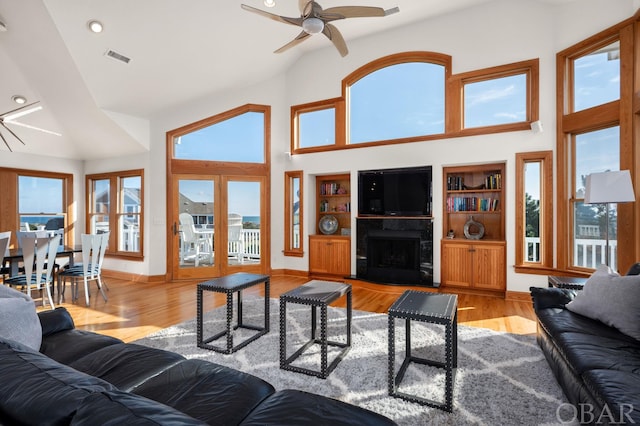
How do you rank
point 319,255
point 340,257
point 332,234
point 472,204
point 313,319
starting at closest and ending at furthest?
1. point 313,319
2. point 472,204
3. point 340,257
4. point 319,255
5. point 332,234

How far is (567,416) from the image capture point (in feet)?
6.05

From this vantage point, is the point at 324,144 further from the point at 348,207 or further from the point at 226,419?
the point at 226,419

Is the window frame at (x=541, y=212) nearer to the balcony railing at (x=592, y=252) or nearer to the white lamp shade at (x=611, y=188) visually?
the balcony railing at (x=592, y=252)

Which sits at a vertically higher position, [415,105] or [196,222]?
[415,105]

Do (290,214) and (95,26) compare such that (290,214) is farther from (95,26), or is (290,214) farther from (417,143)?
(95,26)

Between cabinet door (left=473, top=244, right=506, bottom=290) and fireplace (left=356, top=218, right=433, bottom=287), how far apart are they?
65 centimetres

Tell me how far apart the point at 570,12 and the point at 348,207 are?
4157mm

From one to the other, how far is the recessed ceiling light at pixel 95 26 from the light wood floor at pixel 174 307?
352 centimetres

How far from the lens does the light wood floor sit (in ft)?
11.2

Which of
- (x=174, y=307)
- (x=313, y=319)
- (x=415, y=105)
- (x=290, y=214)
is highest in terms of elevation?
(x=415, y=105)

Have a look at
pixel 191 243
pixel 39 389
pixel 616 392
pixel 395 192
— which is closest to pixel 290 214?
pixel 191 243

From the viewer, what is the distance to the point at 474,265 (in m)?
4.69

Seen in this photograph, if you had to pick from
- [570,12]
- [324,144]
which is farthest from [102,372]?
[570,12]

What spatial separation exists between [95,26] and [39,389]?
4590mm
